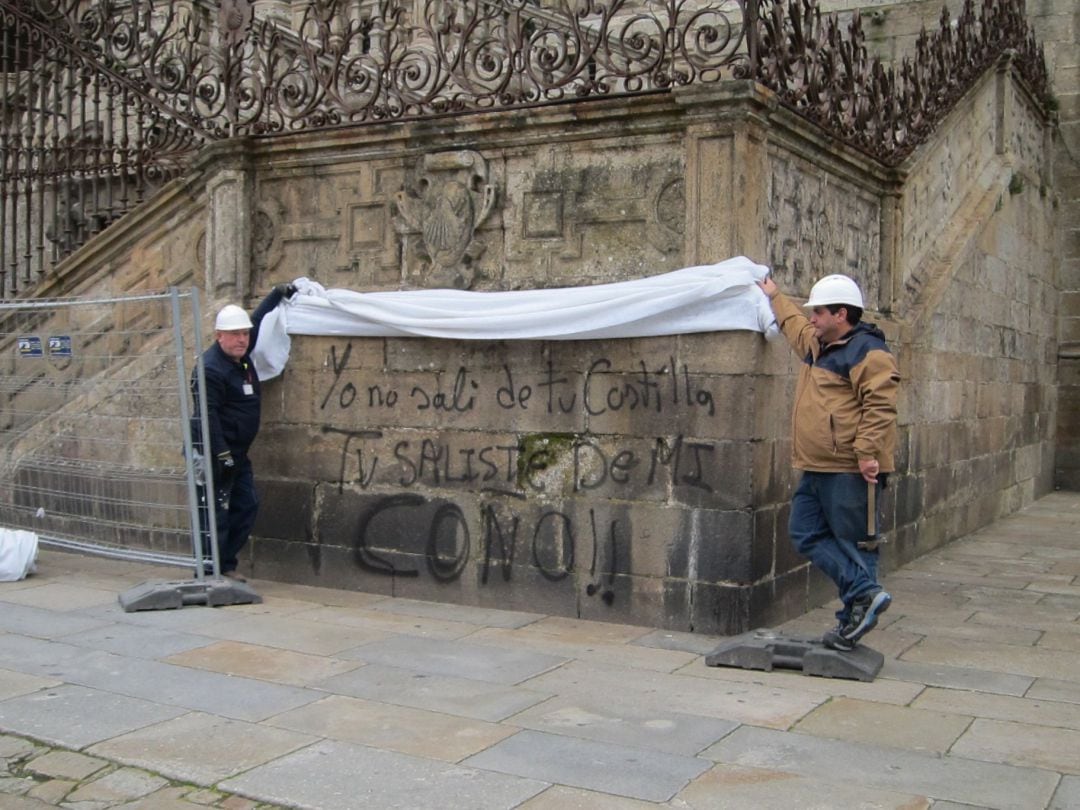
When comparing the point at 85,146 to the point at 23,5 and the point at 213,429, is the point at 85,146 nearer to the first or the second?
the point at 23,5

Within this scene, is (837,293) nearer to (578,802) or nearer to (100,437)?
(578,802)

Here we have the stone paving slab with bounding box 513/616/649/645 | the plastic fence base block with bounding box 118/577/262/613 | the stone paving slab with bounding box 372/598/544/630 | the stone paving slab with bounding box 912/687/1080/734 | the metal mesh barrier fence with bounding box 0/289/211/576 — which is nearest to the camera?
the stone paving slab with bounding box 912/687/1080/734

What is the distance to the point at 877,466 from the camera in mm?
5711

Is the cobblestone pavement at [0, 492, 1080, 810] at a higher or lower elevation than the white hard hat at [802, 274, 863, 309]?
lower

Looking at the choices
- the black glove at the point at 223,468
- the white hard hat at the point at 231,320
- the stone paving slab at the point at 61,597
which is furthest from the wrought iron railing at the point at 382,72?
the stone paving slab at the point at 61,597

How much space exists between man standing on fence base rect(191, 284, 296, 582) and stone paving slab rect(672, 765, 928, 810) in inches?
165

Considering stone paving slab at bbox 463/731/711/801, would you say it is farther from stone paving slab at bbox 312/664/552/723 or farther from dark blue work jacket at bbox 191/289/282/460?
dark blue work jacket at bbox 191/289/282/460

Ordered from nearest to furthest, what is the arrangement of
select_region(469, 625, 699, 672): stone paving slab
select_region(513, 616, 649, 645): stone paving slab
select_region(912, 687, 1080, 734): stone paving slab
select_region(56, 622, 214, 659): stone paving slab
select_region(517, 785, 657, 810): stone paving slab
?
select_region(517, 785, 657, 810): stone paving slab < select_region(912, 687, 1080, 734): stone paving slab < select_region(469, 625, 699, 672): stone paving slab < select_region(56, 622, 214, 659): stone paving slab < select_region(513, 616, 649, 645): stone paving slab

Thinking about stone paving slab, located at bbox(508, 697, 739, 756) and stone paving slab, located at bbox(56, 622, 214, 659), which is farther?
stone paving slab, located at bbox(56, 622, 214, 659)

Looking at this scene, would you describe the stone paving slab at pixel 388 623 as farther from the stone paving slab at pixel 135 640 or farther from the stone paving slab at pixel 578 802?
the stone paving slab at pixel 578 802

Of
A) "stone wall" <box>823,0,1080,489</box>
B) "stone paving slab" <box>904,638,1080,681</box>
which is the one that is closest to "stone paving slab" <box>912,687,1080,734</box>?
"stone paving slab" <box>904,638,1080,681</box>

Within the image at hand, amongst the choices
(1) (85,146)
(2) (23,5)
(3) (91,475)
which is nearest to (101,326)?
(3) (91,475)

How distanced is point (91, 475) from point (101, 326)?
4.25 ft

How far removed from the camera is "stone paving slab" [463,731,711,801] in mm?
4367
